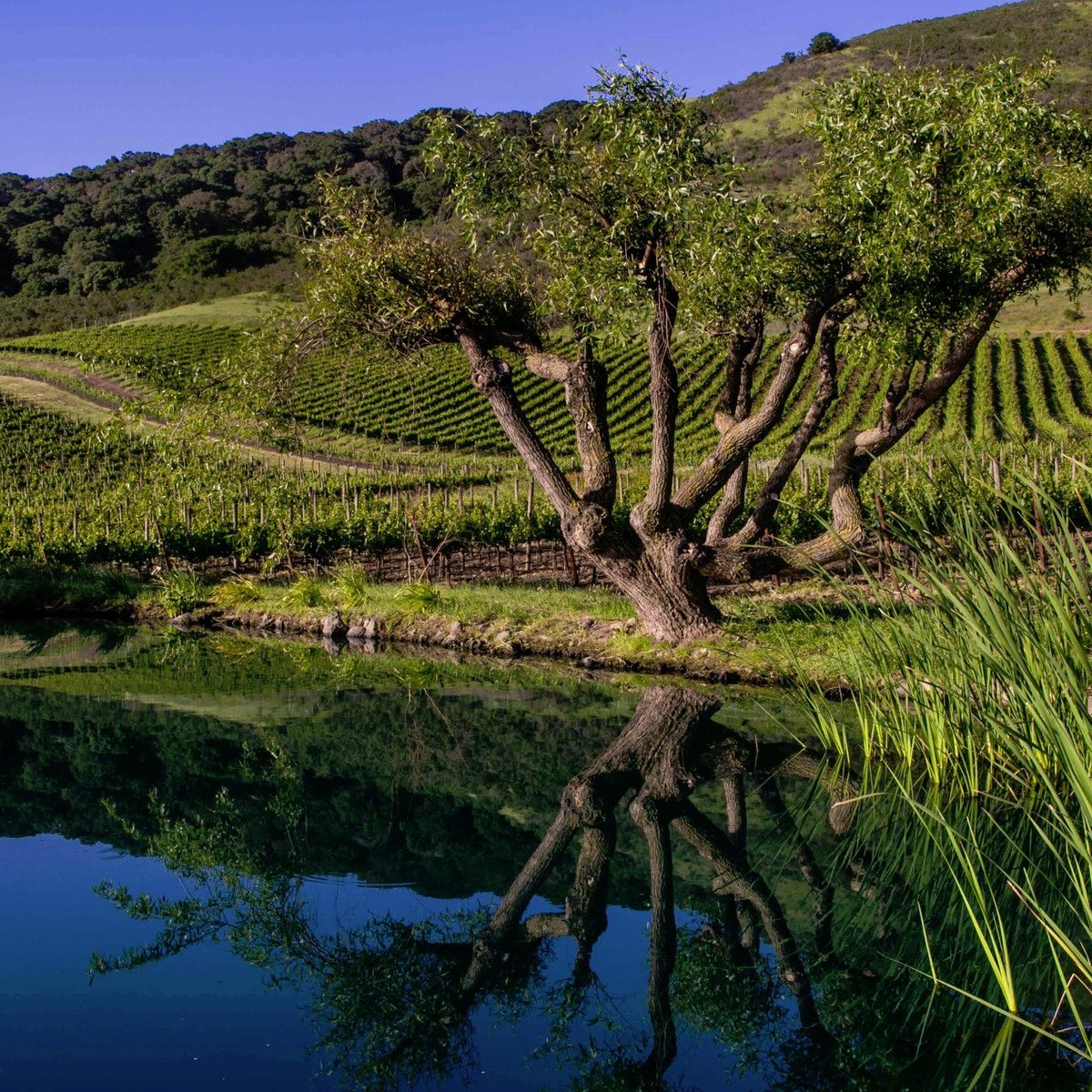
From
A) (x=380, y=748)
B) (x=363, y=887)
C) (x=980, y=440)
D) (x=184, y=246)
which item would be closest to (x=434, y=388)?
(x=980, y=440)

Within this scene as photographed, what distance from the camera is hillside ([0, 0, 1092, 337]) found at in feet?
357

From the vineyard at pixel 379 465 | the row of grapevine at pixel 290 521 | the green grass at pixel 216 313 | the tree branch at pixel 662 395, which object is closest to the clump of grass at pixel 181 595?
the row of grapevine at pixel 290 521

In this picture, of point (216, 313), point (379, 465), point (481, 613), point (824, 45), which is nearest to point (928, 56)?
point (824, 45)

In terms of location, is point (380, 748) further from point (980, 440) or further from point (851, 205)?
point (980, 440)

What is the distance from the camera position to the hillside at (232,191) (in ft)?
357

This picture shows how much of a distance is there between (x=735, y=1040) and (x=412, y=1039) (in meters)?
1.51

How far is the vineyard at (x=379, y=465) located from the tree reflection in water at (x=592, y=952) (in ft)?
8.01

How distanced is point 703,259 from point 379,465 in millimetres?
37763

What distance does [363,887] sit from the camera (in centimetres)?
789

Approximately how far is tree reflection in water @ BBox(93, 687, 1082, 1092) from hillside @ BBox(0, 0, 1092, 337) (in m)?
91.9

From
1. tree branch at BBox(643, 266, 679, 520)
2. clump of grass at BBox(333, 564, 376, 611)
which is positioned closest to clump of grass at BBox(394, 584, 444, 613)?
clump of grass at BBox(333, 564, 376, 611)

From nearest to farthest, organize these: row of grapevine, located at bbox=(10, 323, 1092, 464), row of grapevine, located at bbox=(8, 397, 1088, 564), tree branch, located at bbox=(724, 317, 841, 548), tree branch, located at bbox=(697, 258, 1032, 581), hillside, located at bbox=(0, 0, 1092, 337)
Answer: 1. tree branch, located at bbox=(697, 258, 1032, 581)
2. tree branch, located at bbox=(724, 317, 841, 548)
3. row of grapevine, located at bbox=(8, 397, 1088, 564)
4. row of grapevine, located at bbox=(10, 323, 1092, 464)
5. hillside, located at bbox=(0, 0, 1092, 337)

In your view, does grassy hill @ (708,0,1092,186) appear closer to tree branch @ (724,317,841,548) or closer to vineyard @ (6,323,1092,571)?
vineyard @ (6,323,1092,571)

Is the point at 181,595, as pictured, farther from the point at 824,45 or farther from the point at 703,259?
the point at 824,45
